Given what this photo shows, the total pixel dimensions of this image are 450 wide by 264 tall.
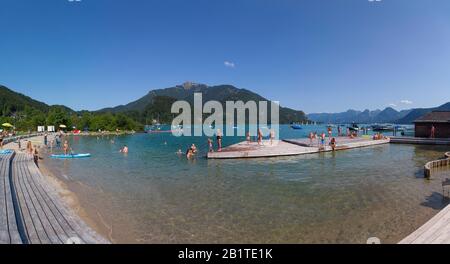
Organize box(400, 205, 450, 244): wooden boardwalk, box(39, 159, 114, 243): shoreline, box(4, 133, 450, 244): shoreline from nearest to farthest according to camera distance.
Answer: box(400, 205, 450, 244): wooden boardwalk → box(4, 133, 450, 244): shoreline → box(39, 159, 114, 243): shoreline

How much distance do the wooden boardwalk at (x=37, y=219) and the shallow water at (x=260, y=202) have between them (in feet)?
5.99

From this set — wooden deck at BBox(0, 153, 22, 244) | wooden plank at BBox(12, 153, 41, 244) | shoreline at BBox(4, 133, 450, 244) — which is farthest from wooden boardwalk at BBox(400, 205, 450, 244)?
wooden deck at BBox(0, 153, 22, 244)

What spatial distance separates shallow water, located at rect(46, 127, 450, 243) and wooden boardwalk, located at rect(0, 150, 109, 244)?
183 cm

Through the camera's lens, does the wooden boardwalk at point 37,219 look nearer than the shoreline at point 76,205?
Yes

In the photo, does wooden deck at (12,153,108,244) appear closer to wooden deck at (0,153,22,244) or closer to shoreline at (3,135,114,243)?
wooden deck at (0,153,22,244)

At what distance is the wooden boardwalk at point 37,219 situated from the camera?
762 centimetres

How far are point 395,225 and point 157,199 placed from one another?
457 inches

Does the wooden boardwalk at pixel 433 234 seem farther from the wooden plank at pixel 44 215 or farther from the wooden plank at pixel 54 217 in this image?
the wooden plank at pixel 44 215

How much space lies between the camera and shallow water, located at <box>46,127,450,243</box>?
Result: 33.7 ft

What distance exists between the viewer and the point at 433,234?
7793 millimetres

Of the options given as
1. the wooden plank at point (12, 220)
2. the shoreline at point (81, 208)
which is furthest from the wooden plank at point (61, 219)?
the wooden plank at point (12, 220)
